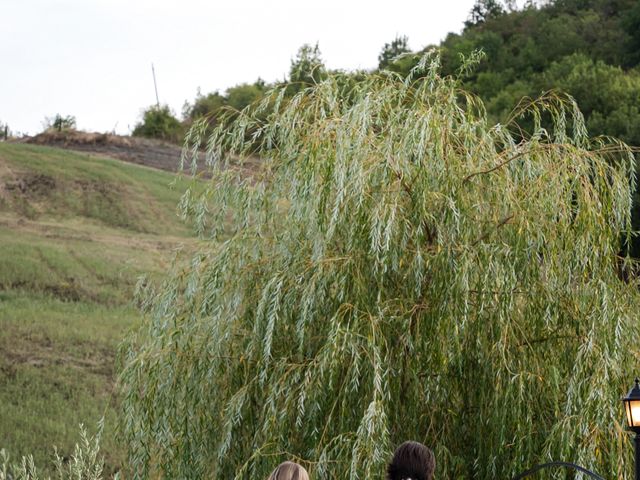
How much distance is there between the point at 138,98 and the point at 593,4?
21261 millimetres

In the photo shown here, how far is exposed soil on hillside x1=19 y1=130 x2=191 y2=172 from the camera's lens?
107ft

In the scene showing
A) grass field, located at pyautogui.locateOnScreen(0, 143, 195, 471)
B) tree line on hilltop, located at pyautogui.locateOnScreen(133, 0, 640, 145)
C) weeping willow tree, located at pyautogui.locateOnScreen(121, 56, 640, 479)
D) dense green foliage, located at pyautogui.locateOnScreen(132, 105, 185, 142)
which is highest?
tree line on hilltop, located at pyautogui.locateOnScreen(133, 0, 640, 145)

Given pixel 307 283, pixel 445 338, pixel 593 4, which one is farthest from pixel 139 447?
pixel 593 4

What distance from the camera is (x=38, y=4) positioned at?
93.2 feet

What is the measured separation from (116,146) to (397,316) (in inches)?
1090

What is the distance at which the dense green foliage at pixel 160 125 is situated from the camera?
123 ft

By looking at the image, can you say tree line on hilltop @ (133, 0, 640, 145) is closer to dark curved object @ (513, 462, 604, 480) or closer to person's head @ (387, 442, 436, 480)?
dark curved object @ (513, 462, 604, 480)

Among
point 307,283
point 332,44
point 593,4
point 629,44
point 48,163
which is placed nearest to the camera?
point 307,283

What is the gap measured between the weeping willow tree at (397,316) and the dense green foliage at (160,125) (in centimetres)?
2929

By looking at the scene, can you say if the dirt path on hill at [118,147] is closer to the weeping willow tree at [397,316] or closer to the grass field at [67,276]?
the grass field at [67,276]

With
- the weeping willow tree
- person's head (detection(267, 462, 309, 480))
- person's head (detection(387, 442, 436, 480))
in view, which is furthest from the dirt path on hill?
person's head (detection(267, 462, 309, 480))

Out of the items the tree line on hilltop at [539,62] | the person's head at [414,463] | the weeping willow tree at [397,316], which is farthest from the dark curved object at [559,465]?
the tree line on hilltop at [539,62]

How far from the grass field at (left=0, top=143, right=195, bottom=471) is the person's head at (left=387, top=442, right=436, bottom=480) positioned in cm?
704

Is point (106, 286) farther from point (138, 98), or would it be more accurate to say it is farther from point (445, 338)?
point (138, 98)
